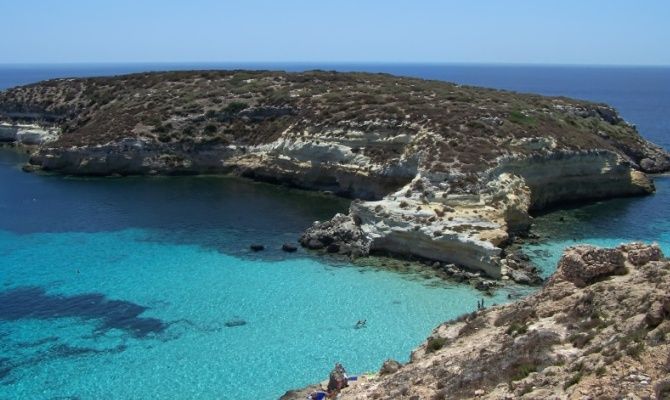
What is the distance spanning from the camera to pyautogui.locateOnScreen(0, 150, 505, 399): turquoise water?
29.0m

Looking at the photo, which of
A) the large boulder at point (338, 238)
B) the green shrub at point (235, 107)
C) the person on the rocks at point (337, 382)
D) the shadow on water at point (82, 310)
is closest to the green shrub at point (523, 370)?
the person on the rocks at point (337, 382)

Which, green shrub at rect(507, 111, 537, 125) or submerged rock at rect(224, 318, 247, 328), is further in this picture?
green shrub at rect(507, 111, 537, 125)

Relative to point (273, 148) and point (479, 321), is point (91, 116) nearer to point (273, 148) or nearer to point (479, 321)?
point (273, 148)

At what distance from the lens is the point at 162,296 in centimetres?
3831

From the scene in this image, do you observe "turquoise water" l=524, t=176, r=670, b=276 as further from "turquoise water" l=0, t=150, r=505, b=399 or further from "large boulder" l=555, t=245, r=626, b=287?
"large boulder" l=555, t=245, r=626, b=287

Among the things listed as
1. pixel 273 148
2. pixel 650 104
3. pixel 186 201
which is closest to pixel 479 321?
pixel 186 201

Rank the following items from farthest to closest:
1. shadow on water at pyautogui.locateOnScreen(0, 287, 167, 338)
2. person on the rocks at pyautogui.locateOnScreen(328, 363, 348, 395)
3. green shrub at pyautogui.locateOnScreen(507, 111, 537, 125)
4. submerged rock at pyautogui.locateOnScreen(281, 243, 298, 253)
Answer: 1. green shrub at pyautogui.locateOnScreen(507, 111, 537, 125)
2. submerged rock at pyautogui.locateOnScreen(281, 243, 298, 253)
3. shadow on water at pyautogui.locateOnScreen(0, 287, 167, 338)
4. person on the rocks at pyautogui.locateOnScreen(328, 363, 348, 395)

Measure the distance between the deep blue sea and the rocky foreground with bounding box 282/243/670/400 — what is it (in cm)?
878

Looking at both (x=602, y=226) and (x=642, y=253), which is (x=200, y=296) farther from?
(x=602, y=226)

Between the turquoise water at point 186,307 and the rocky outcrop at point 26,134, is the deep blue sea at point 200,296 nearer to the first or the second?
the turquoise water at point 186,307

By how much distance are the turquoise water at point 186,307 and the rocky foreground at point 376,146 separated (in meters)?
6.05

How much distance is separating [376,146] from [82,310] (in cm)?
3570

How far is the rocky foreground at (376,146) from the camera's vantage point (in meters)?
46.6

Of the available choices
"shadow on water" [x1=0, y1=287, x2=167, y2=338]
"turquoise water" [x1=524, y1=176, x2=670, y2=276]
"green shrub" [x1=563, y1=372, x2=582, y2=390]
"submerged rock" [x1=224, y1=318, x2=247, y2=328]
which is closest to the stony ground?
"turquoise water" [x1=524, y1=176, x2=670, y2=276]
